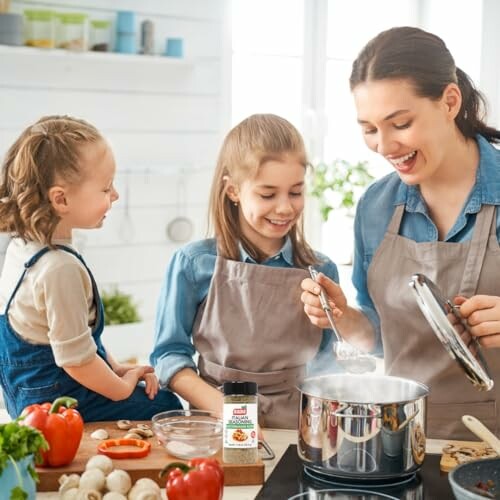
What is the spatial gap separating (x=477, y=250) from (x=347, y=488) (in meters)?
0.66

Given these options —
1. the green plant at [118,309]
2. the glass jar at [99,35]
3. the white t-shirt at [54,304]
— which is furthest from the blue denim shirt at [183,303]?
the glass jar at [99,35]

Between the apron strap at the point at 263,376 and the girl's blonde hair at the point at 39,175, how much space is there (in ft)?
1.55

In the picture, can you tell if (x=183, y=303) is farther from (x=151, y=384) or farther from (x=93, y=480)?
(x=93, y=480)

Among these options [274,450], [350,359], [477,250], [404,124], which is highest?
[404,124]

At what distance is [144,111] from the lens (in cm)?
439

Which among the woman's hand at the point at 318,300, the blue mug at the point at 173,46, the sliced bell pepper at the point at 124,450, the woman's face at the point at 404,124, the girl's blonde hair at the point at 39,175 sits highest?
the blue mug at the point at 173,46

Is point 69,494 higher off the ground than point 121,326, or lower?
higher

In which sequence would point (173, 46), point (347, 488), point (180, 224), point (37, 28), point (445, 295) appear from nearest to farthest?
1. point (347, 488)
2. point (445, 295)
3. point (37, 28)
4. point (173, 46)
5. point (180, 224)

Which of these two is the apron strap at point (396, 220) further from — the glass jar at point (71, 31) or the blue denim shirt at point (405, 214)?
the glass jar at point (71, 31)

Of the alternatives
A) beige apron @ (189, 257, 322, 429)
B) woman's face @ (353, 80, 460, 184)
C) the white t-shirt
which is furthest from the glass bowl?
woman's face @ (353, 80, 460, 184)

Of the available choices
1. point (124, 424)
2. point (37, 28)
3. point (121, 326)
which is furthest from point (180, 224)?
point (124, 424)

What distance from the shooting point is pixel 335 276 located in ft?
7.37

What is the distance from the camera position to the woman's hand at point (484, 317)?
1708mm

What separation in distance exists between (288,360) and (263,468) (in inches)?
19.3
